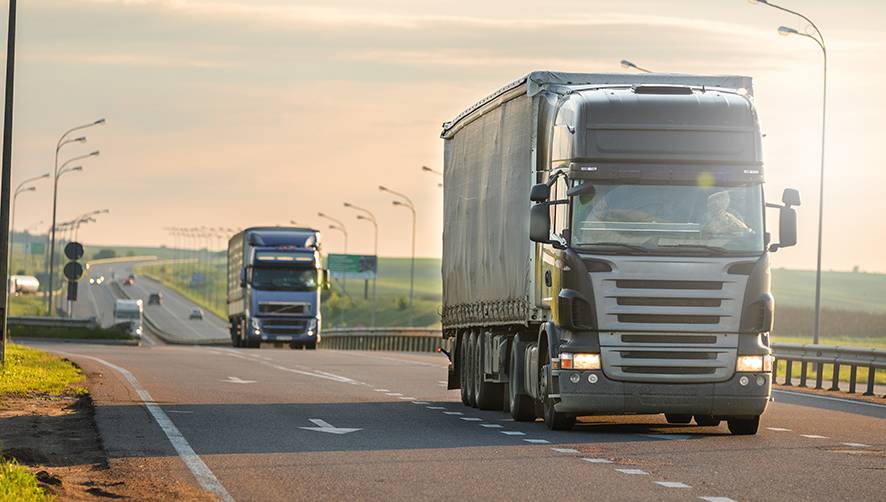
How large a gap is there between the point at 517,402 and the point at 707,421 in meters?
2.20

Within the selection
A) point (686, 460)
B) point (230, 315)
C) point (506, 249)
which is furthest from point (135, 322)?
point (686, 460)

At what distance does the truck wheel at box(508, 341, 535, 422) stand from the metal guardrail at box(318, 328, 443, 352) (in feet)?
127

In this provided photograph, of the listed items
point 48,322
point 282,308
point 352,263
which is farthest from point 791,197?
point 352,263

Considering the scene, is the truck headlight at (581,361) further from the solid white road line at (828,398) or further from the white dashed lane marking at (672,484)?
the solid white road line at (828,398)

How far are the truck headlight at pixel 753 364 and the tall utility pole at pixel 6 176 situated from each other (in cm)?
1639

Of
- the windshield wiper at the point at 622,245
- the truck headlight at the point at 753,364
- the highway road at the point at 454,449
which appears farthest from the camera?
the truck headlight at the point at 753,364

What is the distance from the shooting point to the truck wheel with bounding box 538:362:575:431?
61.8 ft

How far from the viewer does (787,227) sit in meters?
18.1

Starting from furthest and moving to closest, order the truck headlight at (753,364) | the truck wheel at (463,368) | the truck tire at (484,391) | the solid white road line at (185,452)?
1. the truck wheel at (463,368)
2. the truck tire at (484,391)
3. the truck headlight at (753,364)
4. the solid white road line at (185,452)

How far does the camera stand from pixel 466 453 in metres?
16.2

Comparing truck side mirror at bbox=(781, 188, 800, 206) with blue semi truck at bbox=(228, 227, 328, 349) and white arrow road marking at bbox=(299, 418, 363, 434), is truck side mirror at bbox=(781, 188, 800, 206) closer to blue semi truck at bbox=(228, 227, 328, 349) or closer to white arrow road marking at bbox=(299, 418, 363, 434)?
white arrow road marking at bbox=(299, 418, 363, 434)

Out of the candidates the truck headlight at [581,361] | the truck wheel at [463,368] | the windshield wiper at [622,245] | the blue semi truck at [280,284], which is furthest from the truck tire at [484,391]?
the blue semi truck at [280,284]

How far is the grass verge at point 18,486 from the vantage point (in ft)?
38.7

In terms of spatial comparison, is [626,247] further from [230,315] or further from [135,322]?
[135,322]
